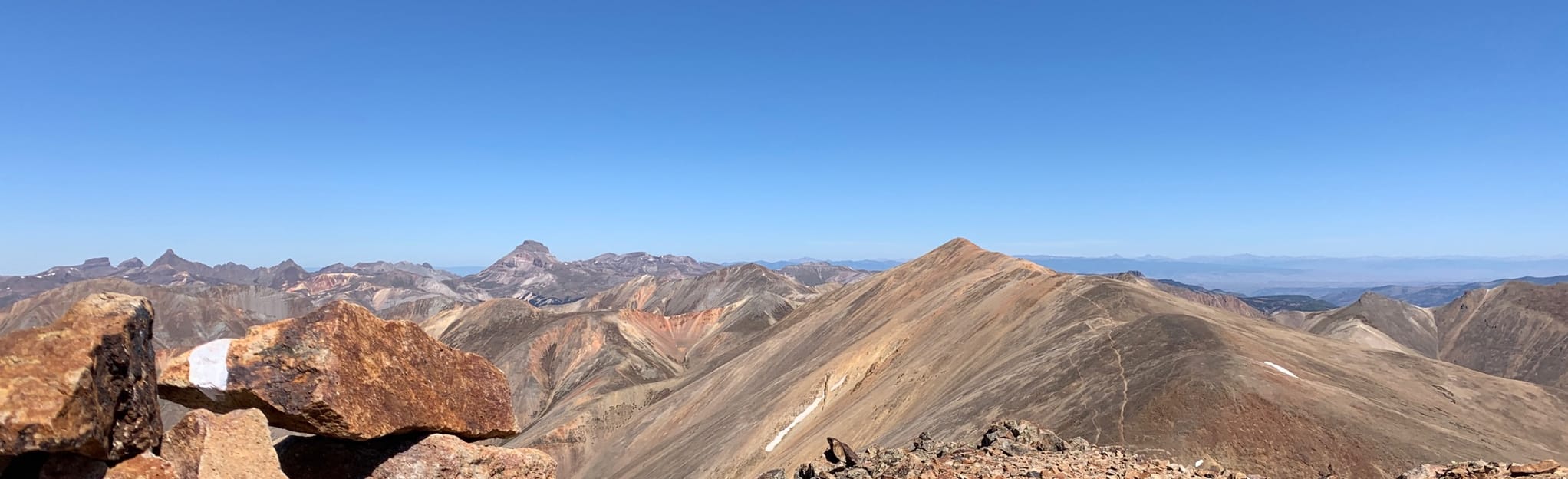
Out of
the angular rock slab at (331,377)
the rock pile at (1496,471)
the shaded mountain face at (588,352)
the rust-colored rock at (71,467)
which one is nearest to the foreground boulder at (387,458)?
the angular rock slab at (331,377)

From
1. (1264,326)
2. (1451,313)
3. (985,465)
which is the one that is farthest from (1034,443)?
(1451,313)

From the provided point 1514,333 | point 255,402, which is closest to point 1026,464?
point 255,402

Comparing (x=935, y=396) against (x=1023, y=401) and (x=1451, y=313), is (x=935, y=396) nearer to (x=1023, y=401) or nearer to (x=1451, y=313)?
(x=1023, y=401)

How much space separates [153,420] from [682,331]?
11806 centimetres

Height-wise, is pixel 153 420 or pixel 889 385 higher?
pixel 153 420

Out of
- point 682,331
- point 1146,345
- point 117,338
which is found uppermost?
point 117,338

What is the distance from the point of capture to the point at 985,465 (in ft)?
44.3

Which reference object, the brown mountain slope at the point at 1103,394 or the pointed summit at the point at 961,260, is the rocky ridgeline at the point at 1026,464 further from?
the pointed summit at the point at 961,260

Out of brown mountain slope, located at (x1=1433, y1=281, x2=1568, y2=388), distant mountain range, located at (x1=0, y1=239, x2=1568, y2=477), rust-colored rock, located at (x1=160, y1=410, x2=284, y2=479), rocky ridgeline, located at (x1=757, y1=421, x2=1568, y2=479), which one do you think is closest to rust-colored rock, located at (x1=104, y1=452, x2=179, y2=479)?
rust-colored rock, located at (x1=160, y1=410, x2=284, y2=479)

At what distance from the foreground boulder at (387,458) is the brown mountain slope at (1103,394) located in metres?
14.6

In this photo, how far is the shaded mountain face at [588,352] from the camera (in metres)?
72.7

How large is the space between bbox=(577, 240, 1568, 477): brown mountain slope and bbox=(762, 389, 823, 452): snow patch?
0.12 metres

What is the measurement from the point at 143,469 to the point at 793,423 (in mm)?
35915

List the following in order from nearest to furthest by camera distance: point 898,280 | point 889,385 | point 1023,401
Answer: point 1023,401, point 889,385, point 898,280
